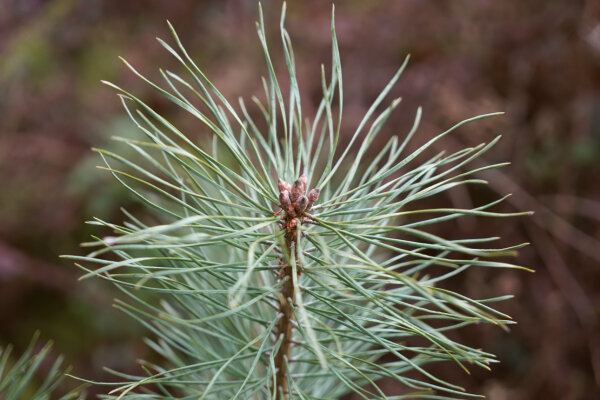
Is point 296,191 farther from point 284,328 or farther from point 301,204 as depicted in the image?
point 284,328

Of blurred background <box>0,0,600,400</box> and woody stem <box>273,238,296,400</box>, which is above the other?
blurred background <box>0,0,600,400</box>

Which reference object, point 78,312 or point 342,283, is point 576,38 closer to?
point 342,283

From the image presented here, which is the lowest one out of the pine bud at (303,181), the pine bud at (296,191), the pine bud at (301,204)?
the pine bud at (301,204)

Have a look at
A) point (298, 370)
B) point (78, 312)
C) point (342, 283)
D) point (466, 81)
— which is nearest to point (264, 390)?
point (298, 370)

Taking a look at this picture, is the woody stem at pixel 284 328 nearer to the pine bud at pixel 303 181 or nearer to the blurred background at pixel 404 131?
the pine bud at pixel 303 181

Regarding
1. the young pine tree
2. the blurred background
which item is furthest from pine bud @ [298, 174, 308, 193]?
the blurred background

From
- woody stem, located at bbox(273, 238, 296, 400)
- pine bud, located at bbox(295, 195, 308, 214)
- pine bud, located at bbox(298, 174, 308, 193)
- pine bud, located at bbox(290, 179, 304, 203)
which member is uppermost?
pine bud, located at bbox(298, 174, 308, 193)

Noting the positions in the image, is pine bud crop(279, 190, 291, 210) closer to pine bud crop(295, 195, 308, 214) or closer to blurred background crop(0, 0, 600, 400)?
pine bud crop(295, 195, 308, 214)

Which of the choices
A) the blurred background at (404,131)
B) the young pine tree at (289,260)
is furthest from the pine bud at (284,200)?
the blurred background at (404,131)
